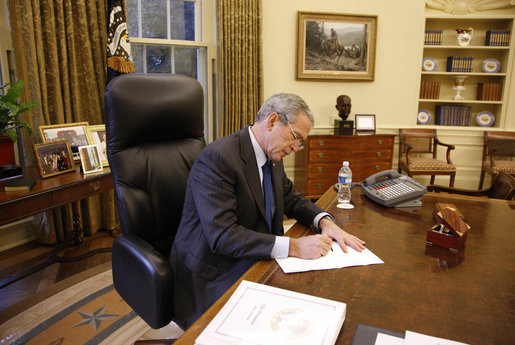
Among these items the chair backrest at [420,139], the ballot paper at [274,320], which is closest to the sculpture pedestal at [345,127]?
the chair backrest at [420,139]

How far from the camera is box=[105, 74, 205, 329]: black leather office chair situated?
4.42 ft

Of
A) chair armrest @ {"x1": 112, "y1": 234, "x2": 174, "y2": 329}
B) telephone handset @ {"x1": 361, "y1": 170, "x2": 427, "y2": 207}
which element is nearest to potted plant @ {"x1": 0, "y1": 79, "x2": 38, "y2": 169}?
chair armrest @ {"x1": 112, "y1": 234, "x2": 174, "y2": 329}

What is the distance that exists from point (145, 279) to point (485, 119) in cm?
502

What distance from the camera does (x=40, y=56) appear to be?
2.77m

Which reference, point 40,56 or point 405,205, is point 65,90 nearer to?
point 40,56

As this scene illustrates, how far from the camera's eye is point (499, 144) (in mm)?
4539

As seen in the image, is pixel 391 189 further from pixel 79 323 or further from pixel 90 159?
pixel 90 159

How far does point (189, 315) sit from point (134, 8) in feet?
10.8

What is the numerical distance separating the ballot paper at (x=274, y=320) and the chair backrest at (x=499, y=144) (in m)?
4.48

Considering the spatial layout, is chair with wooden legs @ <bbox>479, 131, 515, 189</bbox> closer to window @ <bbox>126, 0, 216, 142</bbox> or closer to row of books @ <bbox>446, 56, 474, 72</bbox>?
row of books @ <bbox>446, 56, 474, 72</bbox>

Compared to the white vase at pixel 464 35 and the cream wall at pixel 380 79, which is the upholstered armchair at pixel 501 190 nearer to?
the cream wall at pixel 380 79

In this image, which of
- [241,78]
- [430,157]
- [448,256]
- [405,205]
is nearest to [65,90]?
[241,78]

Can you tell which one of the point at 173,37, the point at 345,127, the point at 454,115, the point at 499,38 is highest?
the point at 499,38

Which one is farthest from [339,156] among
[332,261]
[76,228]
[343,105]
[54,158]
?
[332,261]
